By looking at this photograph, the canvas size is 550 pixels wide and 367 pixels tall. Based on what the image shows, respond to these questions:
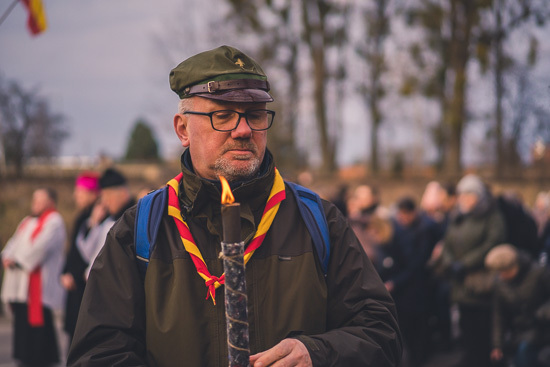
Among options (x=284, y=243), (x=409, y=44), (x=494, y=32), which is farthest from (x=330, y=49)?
(x=284, y=243)

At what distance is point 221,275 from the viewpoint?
214 cm

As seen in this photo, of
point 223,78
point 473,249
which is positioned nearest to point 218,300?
point 223,78

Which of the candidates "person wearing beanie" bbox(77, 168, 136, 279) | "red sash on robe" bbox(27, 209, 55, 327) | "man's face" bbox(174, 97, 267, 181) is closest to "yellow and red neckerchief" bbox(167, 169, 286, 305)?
"man's face" bbox(174, 97, 267, 181)

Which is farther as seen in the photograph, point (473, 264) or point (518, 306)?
point (473, 264)

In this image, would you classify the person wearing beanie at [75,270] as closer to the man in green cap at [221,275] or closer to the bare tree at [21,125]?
the man in green cap at [221,275]

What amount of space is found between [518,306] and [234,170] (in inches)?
184

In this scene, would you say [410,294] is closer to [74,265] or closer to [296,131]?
[74,265]

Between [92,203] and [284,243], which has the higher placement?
[284,243]

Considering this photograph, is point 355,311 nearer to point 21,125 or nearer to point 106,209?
point 106,209

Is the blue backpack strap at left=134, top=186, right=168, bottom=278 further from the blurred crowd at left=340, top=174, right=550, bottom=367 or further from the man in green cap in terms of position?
the blurred crowd at left=340, top=174, right=550, bottom=367

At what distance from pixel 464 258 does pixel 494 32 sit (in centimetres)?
1497

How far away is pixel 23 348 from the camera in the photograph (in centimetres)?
740

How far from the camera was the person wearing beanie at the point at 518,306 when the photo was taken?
577 cm

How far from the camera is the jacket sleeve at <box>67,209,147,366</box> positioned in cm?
205
